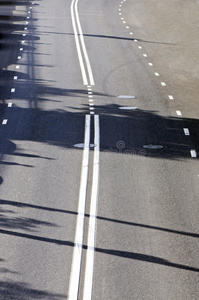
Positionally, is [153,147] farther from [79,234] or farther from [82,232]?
[79,234]

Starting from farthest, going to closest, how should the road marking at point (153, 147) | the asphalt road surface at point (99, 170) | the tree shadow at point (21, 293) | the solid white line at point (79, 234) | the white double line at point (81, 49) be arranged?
the white double line at point (81, 49), the road marking at point (153, 147), the asphalt road surface at point (99, 170), the solid white line at point (79, 234), the tree shadow at point (21, 293)

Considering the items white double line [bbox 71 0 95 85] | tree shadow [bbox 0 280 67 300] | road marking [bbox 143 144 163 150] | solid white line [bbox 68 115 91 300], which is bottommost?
tree shadow [bbox 0 280 67 300]

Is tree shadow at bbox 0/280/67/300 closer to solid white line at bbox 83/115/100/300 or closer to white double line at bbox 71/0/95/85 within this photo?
solid white line at bbox 83/115/100/300

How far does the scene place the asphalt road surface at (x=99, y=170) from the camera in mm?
11766

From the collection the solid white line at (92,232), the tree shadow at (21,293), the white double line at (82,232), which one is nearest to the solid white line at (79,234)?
the white double line at (82,232)

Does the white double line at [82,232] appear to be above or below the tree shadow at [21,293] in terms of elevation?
above

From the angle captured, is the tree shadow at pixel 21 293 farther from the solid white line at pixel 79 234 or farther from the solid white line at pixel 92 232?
the solid white line at pixel 92 232

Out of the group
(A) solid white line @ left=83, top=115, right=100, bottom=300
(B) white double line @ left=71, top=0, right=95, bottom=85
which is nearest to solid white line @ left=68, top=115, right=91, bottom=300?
(A) solid white line @ left=83, top=115, right=100, bottom=300

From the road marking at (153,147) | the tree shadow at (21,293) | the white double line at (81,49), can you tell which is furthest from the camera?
the white double line at (81,49)

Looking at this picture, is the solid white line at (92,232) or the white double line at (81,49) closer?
the solid white line at (92,232)

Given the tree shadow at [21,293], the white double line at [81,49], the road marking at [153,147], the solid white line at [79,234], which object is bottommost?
the tree shadow at [21,293]

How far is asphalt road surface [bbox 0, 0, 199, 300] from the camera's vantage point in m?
11.8

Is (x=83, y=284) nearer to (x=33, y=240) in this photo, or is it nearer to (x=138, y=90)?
(x=33, y=240)

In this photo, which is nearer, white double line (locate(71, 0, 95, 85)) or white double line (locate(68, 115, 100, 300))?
white double line (locate(68, 115, 100, 300))
